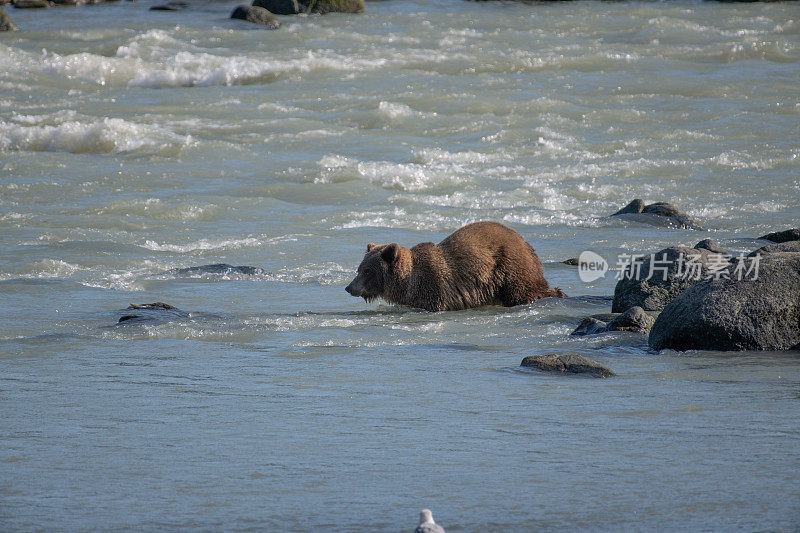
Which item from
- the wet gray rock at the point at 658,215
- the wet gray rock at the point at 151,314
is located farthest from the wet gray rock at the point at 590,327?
the wet gray rock at the point at 658,215

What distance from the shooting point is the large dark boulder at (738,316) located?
7.34 m

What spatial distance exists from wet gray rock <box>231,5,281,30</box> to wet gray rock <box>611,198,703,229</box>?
82.6ft

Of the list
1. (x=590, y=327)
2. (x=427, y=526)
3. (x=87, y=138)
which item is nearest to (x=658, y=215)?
(x=590, y=327)

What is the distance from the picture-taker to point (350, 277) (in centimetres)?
1088

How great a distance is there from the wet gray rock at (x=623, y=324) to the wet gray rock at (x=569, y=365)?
1265mm

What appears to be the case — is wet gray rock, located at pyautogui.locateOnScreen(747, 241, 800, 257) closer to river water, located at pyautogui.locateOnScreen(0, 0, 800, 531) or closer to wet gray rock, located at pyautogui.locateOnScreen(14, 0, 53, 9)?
river water, located at pyautogui.locateOnScreen(0, 0, 800, 531)

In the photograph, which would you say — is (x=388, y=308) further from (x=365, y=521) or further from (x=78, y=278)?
(x=365, y=521)

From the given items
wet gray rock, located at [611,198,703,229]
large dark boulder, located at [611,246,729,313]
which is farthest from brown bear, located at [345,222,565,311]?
wet gray rock, located at [611,198,703,229]

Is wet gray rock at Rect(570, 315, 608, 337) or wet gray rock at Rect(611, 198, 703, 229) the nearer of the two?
wet gray rock at Rect(570, 315, 608, 337)

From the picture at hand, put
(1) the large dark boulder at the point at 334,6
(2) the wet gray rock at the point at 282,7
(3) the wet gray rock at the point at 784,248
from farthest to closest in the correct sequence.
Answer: (1) the large dark boulder at the point at 334,6 < (2) the wet gray rock at the point at 282,7 < (3) the wet gray rock at the point at 784,248

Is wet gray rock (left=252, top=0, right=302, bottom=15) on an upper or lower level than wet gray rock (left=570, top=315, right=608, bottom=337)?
upper

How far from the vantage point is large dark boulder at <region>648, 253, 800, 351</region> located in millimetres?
7344

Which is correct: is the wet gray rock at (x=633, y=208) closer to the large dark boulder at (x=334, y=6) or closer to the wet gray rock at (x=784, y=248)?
the wet gray rock at (x=784, y=248)

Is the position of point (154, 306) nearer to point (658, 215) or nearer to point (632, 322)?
point (632, 322)
